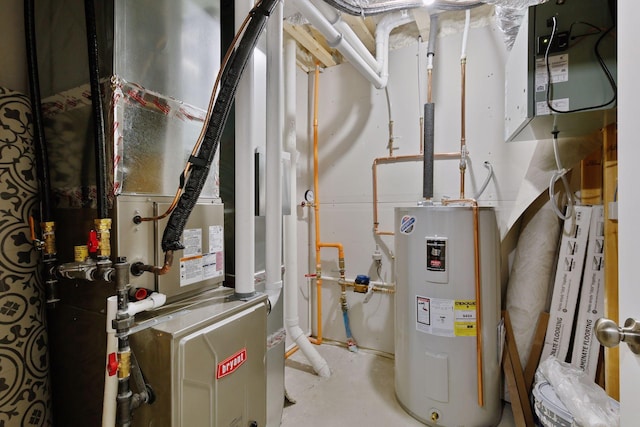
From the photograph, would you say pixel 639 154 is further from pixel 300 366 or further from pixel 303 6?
pixel 300 366

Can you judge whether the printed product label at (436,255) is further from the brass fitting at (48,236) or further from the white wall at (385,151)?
the brass fitting at (48,236)

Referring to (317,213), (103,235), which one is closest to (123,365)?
(103,235)

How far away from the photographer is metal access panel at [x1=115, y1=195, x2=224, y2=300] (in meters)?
0.90

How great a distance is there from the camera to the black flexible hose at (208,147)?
2.95ft

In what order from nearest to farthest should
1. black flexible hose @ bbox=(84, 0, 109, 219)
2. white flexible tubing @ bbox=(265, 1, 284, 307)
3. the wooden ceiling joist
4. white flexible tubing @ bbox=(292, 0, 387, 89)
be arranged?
black flexible hose @ bbox=(84, 0, 109, 219), white flexible tubing @ bbox=(265, 1, 284, 307), white flexible tubing @ bbox=(292, 0, 387, 89), the wooden ceiling joist

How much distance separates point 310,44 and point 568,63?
5.59ft

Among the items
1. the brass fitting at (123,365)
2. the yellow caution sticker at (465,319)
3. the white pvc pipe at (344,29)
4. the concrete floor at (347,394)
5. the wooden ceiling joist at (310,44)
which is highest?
the wooden ceiling joist at (310,44)

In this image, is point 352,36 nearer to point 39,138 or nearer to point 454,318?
point 39,138

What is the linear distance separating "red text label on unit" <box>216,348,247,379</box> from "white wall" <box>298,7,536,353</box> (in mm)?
1666

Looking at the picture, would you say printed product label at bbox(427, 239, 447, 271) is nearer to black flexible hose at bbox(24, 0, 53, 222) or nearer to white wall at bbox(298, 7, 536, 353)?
white wall at bbox(298, 7, 536, 353)

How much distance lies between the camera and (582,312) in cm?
160

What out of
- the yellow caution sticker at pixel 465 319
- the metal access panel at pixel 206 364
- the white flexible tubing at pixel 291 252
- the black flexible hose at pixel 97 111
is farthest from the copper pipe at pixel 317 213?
the black flexible hose at pixel 97 111

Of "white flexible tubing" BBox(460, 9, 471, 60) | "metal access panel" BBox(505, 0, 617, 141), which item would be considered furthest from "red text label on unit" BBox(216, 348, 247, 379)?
"white flexible tubing" BBox(460, 9, 471, 60)

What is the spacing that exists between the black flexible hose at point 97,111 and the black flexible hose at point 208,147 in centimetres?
19
